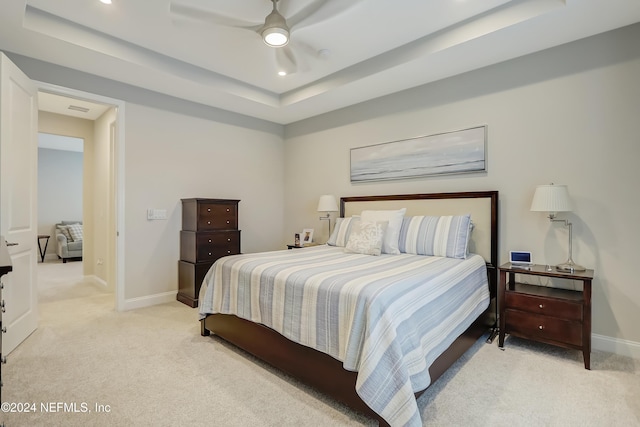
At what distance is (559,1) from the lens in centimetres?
229

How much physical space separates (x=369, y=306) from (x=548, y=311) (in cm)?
176

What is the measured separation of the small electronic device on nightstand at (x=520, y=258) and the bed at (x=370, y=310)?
7.4 inches

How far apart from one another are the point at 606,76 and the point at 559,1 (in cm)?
81

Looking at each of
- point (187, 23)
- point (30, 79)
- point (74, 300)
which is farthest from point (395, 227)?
point (74, 300)

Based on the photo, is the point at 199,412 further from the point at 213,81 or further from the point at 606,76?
the point at 606,76

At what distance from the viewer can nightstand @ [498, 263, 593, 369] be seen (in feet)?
7.64

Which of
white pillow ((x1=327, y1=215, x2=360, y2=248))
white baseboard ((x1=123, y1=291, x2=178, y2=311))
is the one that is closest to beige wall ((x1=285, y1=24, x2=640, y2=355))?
white pillow ((x1=327, y1=215, x2=360, y2=248))

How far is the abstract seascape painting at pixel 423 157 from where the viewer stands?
330 centimetres

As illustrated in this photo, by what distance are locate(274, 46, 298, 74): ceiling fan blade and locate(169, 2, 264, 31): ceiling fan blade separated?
0.42 metres

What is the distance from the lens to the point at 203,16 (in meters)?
2.39

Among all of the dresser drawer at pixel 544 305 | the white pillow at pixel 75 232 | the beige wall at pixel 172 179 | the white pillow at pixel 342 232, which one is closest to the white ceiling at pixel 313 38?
the beige wall at pixel 172 179

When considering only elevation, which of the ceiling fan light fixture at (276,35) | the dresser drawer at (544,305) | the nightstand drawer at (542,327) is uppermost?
the ceiling fan light fixture at (276,35)

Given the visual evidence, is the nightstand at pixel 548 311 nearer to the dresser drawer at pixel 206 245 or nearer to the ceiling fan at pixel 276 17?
the ceiling fan at pixel 276 17

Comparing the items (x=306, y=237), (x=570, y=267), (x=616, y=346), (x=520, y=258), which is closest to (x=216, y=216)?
(x=306, y=237)
